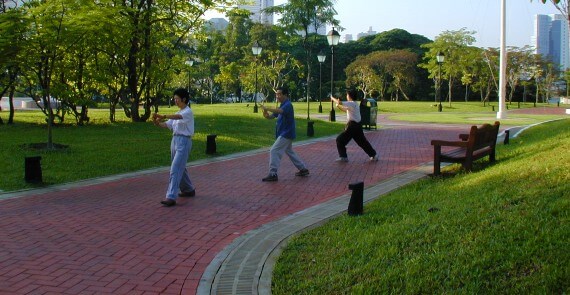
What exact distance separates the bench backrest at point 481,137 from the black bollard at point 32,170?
7113mm

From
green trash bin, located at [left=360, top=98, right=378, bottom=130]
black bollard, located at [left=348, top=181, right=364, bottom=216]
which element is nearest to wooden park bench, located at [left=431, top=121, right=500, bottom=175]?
black bollard, located at [left=348, top=181, right=364, bottom=216]

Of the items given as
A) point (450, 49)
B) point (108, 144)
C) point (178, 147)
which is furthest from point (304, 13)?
point (178, 147)

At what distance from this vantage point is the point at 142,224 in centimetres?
640

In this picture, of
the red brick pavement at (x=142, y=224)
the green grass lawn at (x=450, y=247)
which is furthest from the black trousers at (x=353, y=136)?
the green grass lawn at (x=450, y=247)

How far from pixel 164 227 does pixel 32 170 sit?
392 centimetres

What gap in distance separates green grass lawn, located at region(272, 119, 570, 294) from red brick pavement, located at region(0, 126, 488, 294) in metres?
1.04

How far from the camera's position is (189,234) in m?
5.95

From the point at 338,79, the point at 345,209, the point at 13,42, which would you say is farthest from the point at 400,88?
the point at 345,209

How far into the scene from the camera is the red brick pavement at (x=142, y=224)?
456 centimetres

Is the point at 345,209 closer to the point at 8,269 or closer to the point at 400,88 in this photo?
the point at 8,269

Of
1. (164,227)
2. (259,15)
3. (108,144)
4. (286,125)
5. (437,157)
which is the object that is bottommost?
(164,227)

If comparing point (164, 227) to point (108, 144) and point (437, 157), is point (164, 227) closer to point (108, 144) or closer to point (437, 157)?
point (437, 157)

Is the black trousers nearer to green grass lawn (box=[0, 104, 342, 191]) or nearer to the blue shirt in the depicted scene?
the blue shirt

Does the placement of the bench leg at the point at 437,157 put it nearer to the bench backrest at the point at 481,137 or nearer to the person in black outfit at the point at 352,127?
the bench backrest at the point at 481,137
